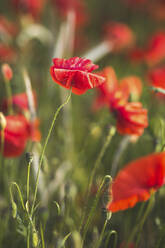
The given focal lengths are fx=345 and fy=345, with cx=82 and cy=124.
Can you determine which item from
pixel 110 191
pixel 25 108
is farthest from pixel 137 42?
pixel 110 191

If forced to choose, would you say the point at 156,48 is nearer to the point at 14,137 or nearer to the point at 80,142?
the point at 80,142

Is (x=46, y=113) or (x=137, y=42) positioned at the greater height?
(x=137, y=42)

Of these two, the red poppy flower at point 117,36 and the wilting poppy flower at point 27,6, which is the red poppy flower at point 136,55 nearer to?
the red poppy flower at point 117,36

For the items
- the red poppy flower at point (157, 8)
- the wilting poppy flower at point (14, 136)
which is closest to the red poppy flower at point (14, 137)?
the wilting poppy flower at point (14, 136)

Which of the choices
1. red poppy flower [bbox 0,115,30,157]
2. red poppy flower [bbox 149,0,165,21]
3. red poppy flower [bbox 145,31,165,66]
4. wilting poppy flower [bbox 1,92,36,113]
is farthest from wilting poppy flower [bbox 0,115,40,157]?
red poppy flower [bbox 149,0,165,21]

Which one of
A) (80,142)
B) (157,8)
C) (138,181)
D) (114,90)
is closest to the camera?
(138,181)

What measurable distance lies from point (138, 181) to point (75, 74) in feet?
0.71

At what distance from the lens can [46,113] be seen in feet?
4.12

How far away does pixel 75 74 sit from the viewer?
0.60 meters

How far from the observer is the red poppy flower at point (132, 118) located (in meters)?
0.72

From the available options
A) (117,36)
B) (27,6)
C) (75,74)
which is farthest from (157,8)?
(75,74)

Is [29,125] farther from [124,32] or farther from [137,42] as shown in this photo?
[137,42]

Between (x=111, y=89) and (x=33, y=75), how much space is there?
74 centimetres

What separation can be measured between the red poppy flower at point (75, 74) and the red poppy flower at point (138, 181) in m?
0.16
